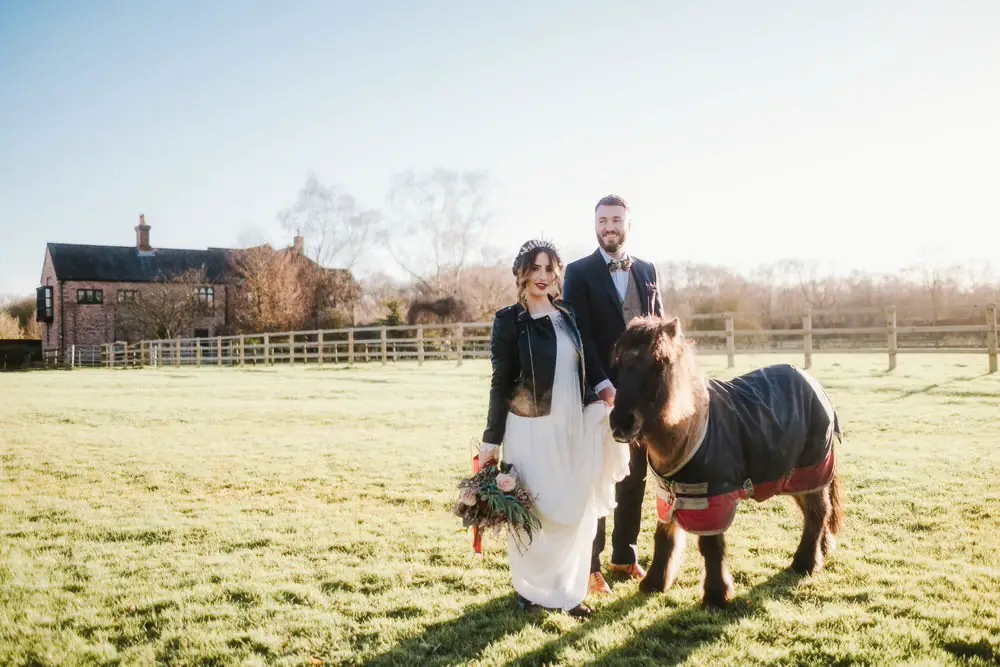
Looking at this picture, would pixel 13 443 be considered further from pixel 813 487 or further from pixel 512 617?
pixel 813 487

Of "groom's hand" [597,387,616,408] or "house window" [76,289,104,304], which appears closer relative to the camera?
"groom's hand" [597,387,616,408]

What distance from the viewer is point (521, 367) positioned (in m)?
3.43

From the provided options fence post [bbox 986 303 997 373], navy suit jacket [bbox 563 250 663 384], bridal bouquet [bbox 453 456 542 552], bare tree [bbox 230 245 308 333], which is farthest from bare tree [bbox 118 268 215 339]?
bridal bouquet [bbox 453 456 542 552]

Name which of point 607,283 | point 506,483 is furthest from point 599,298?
point 506,483

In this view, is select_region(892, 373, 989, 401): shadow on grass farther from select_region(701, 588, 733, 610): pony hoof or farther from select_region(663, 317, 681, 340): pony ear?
select_region(663, 317, 681, 340): pony ear

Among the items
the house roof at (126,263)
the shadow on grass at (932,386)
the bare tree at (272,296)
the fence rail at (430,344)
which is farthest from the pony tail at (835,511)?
the house roof at (126,263)

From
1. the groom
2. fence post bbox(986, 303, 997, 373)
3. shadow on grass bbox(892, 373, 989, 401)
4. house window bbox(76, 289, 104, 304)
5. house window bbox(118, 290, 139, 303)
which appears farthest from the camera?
house window bbox(118, 290, 139, 303)

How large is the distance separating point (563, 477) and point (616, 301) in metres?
1.05

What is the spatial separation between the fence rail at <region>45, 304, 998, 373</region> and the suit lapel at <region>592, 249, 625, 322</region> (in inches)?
514

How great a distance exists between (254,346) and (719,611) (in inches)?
1161

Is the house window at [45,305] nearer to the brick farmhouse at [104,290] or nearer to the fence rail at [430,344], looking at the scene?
the brick farmhouse at [104,290]

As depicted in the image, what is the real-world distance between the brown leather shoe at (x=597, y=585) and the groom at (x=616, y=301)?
0.03 ft

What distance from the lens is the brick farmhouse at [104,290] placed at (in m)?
45.0

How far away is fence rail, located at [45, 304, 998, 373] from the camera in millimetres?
17922
